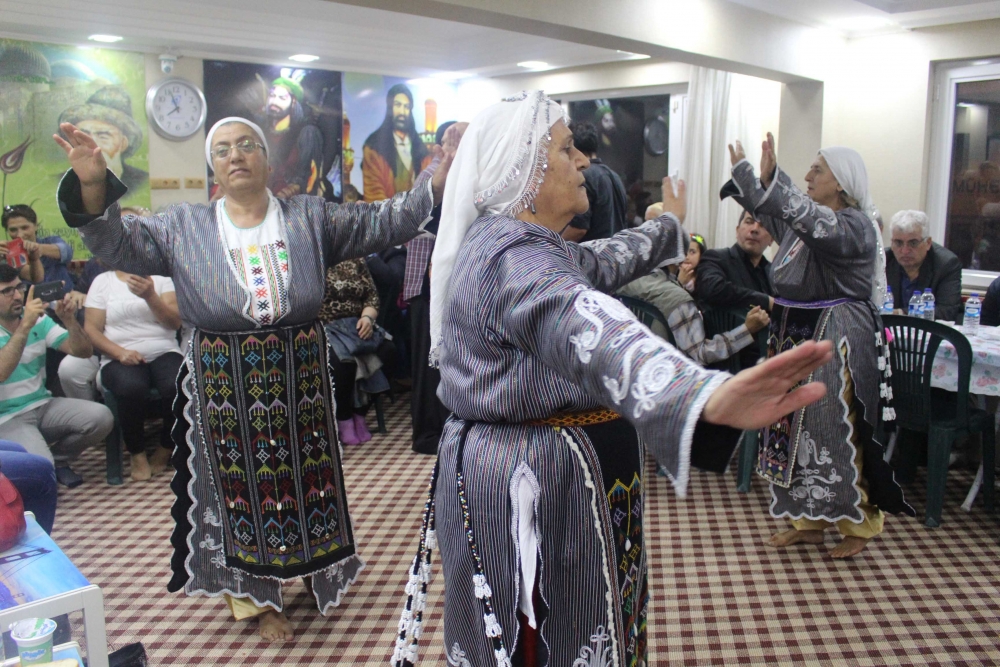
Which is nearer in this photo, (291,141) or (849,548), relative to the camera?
(849,548)

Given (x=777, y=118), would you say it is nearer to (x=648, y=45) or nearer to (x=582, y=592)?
(x=648, y=45)

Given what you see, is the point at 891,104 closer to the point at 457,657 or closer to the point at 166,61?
the point at 166,61

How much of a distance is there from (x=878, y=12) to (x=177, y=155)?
5.63 metres

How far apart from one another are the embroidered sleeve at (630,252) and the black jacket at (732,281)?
7.84ft

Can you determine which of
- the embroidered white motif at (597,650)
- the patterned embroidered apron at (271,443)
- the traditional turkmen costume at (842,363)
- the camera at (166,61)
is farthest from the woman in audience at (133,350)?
the embroidered white motif at (597,650)

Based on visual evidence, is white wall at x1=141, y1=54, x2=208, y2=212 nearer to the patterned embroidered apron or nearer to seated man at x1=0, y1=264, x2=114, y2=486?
seated man at x1=0, y1=264, x2=114, y2=486

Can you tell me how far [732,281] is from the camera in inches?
176

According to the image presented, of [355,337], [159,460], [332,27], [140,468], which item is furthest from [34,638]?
[332,27]

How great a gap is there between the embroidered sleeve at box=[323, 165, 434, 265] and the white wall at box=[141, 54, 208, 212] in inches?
196

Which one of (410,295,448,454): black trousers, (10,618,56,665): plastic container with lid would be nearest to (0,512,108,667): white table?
(10,618,56,665): plastic container with lid

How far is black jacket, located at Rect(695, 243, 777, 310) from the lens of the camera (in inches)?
170

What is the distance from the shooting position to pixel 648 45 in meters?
4.98

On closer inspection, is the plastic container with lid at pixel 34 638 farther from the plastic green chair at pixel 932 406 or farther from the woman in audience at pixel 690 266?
the woman in audience at pixel 690 266

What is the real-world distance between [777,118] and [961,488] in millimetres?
3778
